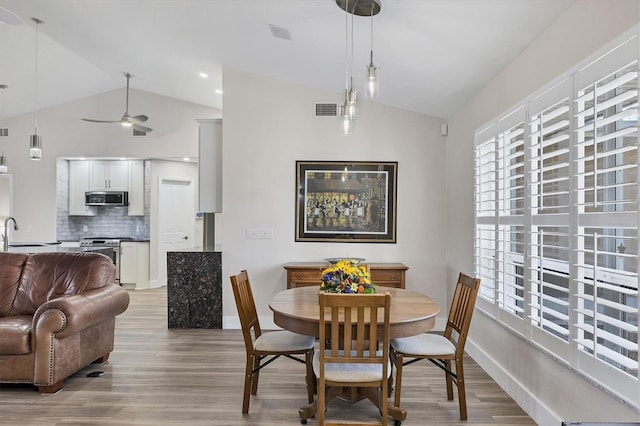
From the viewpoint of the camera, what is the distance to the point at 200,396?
3.12 meters

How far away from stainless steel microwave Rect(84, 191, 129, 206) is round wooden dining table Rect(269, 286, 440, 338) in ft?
19.8

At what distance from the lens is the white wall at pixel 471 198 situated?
201 centimetres

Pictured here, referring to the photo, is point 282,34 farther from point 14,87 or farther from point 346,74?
point 14,87

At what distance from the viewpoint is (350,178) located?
5.03 meters

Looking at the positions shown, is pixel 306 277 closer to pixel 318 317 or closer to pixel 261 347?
pixel 261 347

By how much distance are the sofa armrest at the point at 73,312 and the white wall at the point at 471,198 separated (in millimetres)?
3387

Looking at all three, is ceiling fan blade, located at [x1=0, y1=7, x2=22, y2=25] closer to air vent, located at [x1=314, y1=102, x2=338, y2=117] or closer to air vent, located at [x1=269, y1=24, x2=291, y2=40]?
air vent, located at [x1=269, y1=24, x2=291, y2=40]

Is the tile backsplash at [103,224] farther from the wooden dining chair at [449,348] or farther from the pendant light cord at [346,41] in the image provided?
the wooden dining chair at [449,348]

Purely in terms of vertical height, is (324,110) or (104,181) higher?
(324,110)

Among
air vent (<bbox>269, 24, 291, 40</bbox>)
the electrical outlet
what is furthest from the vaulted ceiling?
the electrical outlet

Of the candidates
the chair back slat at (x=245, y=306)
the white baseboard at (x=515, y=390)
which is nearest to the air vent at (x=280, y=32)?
the chair back slat at (x=245, y=306)

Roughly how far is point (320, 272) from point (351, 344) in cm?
224

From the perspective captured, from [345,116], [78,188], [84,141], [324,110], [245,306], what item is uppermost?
[84,141]

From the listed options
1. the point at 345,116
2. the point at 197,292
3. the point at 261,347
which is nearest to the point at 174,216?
the point at 197,292
